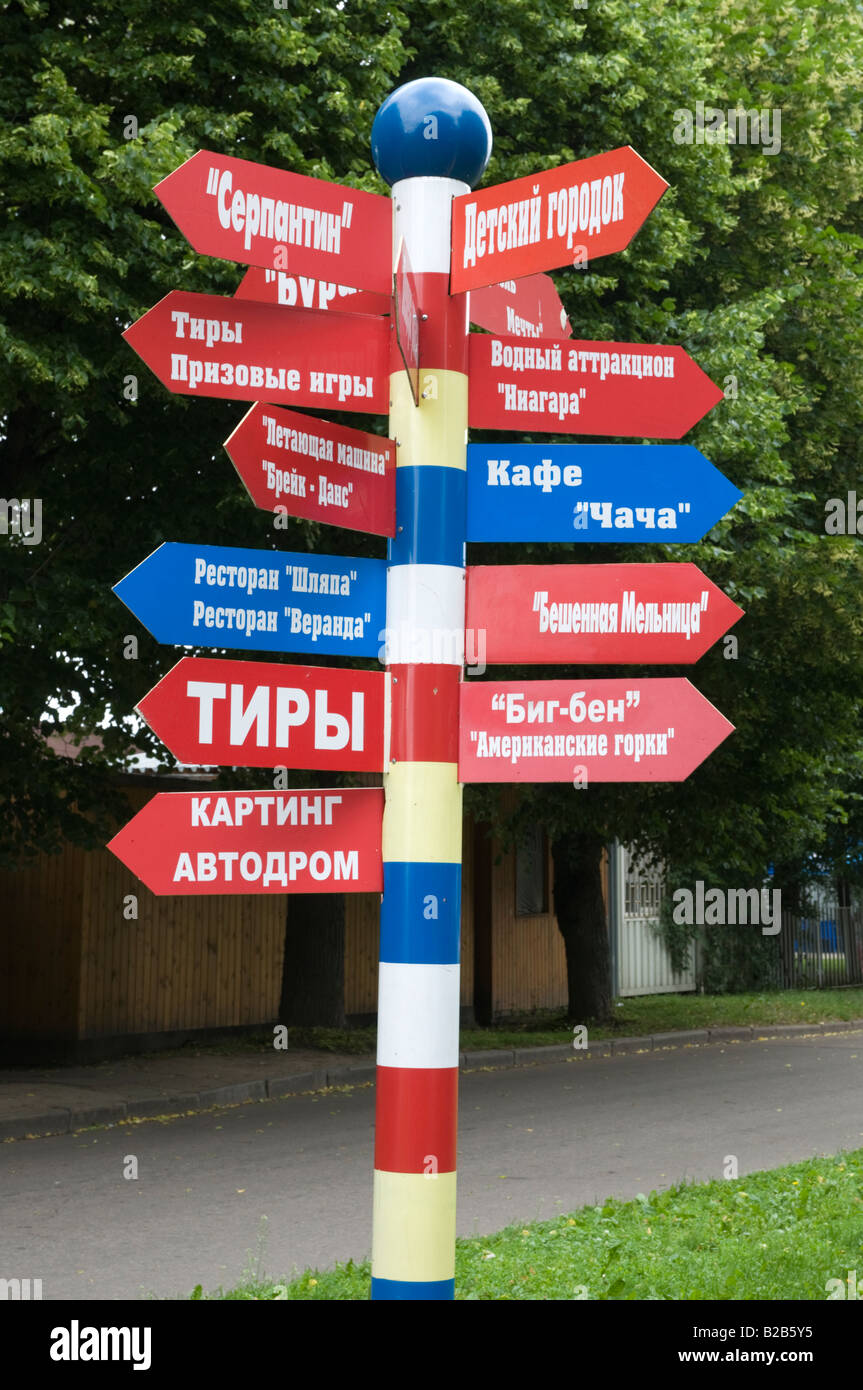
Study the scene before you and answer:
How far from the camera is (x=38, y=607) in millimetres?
10219

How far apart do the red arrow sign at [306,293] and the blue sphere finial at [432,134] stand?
12.4 inches

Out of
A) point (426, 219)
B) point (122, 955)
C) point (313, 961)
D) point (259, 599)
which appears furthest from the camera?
point (313, 961)

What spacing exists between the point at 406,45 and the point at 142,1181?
32.1 ft

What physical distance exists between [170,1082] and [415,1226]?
10857 mm

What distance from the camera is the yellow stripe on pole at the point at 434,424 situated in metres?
3.60

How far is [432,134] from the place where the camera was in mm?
3691

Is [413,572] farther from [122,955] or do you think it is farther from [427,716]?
[122,955]

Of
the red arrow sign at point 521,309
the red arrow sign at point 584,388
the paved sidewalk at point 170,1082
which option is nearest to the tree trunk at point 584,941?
the paved sidewalk at point 170,1082

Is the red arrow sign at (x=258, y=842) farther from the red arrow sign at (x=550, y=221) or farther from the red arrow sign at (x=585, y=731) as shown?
the red arrow sign at (x=550, y=221)

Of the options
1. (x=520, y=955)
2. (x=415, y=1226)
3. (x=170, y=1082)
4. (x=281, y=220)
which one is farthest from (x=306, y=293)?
(x=520, y=955)

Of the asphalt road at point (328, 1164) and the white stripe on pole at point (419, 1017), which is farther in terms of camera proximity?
the asphalt road at point (328, 1164)

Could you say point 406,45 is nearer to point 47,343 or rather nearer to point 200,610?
point 47,343

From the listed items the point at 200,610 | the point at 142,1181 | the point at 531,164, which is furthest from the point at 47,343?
the point at 200,610

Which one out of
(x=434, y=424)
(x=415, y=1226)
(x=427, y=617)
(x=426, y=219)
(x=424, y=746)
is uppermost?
(x=426, y=219)
